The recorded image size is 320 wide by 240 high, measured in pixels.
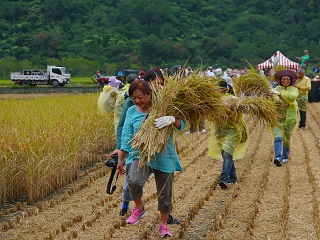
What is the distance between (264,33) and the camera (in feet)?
183

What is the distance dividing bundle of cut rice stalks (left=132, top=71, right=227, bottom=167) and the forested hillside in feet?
120

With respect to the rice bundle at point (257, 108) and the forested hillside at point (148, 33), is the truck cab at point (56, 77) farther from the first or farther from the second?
the rice bundle at point (257, 108)

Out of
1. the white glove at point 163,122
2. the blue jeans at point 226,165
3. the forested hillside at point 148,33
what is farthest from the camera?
the forested hillside at point 148,33

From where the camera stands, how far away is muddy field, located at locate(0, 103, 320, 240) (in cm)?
476

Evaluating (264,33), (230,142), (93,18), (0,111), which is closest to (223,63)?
(264,33)

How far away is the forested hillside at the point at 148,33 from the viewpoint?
153ft

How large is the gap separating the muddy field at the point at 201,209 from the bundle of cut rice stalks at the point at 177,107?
877 mm

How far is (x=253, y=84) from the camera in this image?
710 centimetres

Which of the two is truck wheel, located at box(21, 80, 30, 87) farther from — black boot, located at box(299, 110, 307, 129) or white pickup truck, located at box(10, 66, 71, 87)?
black boot, located at box(299, 110, 307, 129)

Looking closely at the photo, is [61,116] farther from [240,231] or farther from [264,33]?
[264,33]

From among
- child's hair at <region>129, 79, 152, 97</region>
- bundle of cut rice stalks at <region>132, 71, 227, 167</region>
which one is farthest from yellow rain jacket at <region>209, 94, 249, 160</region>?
child's hair at <region>129, 79, 152, 97</region>

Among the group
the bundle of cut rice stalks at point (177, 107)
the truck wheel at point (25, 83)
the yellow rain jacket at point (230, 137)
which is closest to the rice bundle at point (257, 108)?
the yellow rain jacket at point (230, 137)

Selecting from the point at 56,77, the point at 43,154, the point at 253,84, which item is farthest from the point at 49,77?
the point at 43,154

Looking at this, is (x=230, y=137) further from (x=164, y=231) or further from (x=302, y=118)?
(x=302, y=118)
